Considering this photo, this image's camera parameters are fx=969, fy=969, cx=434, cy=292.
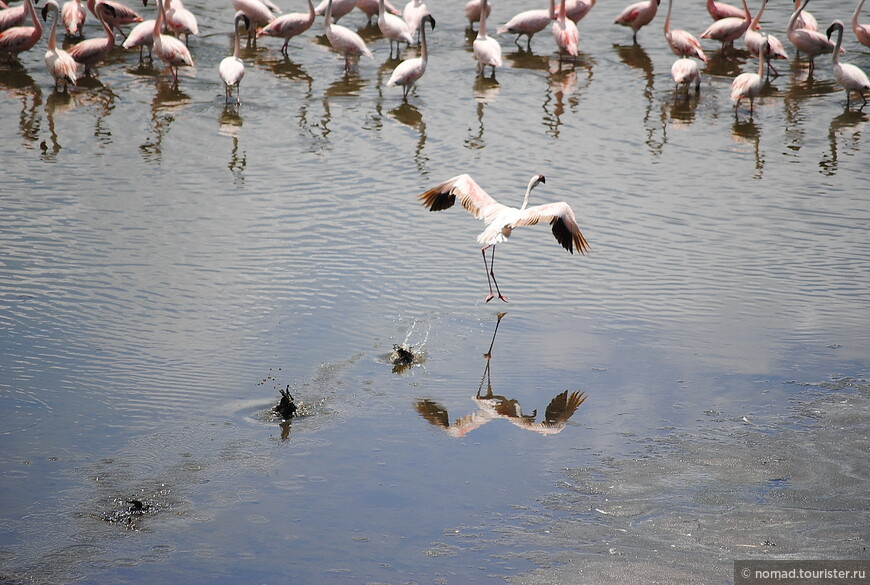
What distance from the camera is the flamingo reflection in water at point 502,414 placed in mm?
6000

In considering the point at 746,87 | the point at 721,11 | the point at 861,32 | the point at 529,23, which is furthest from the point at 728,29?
the point at 746,87

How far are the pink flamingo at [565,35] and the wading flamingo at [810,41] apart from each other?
10.9 ft

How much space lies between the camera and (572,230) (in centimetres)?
785

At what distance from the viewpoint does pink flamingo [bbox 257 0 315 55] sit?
51.1 feet

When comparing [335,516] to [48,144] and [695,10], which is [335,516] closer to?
[48,144]

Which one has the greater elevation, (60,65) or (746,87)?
(60,65)

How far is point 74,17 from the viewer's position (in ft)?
51.8

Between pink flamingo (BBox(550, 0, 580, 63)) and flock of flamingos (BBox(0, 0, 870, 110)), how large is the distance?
16 mm

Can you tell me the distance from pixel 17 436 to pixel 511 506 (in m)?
2.91

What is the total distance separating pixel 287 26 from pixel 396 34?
1787 millimetres

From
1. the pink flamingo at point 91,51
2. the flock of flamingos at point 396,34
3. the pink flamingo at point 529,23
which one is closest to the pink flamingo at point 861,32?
the flock of flamingos at point 396,34

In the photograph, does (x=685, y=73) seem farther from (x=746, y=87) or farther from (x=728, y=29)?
(x=728, y=29)

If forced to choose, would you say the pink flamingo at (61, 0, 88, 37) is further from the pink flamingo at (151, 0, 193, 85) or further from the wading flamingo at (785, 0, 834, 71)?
the wading flamingo at (785, 0, 834, 71)

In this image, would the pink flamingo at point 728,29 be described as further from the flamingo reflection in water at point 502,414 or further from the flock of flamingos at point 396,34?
the flamingo reflection in water at point 502,414
